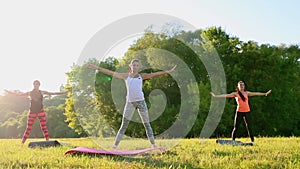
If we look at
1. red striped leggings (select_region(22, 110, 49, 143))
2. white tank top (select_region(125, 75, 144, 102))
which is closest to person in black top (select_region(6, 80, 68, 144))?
red striped leggings (select_region(22, 110, 49, 143))

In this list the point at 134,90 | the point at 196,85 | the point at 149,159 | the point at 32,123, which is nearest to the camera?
the point at 149,159

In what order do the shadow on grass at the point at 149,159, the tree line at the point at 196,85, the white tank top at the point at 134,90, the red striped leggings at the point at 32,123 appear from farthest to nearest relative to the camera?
the tree line at the point at 196,85 → the red striped leggings at the point at 32,123 → the white tank top at the point at 134,90 → the shadow on grass at the point at 149,159

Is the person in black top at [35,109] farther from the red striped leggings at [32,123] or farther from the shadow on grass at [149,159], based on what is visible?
the shadow on grass at [149,159]

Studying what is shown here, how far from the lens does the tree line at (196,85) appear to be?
3378 centimetres

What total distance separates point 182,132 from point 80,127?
16906 mm

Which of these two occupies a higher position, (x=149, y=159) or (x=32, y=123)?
(x=32, y=123)

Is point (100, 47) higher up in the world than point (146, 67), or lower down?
lower down

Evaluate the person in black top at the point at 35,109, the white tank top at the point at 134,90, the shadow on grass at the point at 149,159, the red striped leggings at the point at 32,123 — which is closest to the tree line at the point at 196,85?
the person in black top at the point at 35,109

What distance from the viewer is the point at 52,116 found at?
57938mm

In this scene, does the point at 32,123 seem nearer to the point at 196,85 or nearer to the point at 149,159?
the point at 149,159

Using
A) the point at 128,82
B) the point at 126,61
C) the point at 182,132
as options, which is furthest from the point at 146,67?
the point at 128,82

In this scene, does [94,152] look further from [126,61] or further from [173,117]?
[126,61]

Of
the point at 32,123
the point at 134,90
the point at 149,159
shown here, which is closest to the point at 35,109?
the point at 32,123

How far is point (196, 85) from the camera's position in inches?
1300
